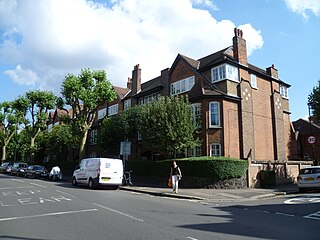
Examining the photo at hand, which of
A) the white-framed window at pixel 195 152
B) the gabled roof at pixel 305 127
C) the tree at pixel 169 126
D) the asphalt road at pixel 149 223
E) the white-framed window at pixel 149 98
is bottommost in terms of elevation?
the asphalt road at pixel 149 223

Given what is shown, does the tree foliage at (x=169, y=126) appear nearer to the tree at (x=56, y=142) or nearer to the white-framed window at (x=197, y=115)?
the white-framed window at (x=197, y=115)

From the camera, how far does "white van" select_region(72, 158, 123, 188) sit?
19469mm

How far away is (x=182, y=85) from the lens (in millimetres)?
29891

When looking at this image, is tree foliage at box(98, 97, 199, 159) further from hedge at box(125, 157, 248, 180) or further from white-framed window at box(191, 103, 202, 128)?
white-framed window at box(191, 103, 202, 128)

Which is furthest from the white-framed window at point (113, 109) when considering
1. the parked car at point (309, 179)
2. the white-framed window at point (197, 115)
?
the parked car at point (309, 179)

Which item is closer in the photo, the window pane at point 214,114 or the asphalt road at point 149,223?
the asphalt road at point 149,223

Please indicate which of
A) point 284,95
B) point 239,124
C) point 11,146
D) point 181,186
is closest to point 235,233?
point 181,186

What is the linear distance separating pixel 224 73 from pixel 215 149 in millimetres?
6613

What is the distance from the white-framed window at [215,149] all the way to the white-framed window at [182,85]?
632cm

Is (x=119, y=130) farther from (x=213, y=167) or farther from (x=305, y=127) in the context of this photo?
(x=305, y=127)

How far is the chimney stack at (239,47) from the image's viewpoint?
28.2m

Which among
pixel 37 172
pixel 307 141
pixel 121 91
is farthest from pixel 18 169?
pixel 307 141

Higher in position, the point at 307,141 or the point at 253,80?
the point at 253,80

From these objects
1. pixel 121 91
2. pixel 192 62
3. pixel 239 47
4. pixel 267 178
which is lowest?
pixel 267 178
